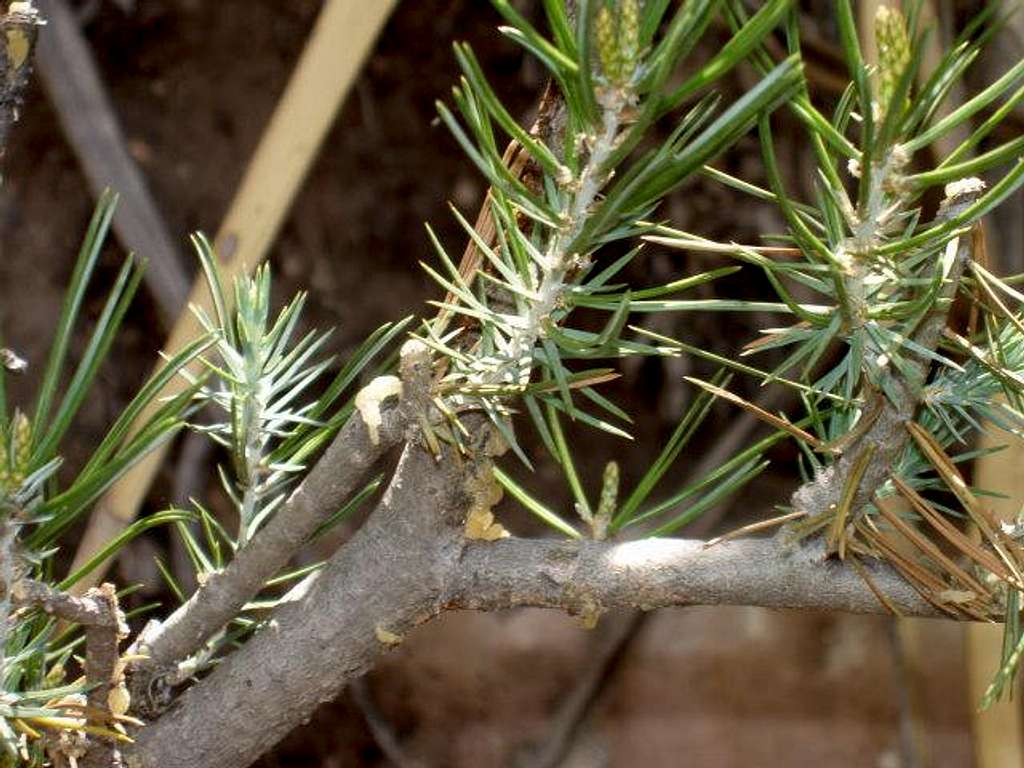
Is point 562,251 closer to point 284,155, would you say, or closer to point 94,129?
point 284,155

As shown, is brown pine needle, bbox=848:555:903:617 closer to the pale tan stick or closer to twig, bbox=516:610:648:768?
the pale tan stick

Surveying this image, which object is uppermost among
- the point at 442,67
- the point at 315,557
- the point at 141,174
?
the point at 442,67

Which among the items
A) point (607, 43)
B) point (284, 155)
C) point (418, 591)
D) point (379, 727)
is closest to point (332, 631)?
point (418, 591)

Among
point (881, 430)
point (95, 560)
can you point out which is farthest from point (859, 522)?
point (95, 560)

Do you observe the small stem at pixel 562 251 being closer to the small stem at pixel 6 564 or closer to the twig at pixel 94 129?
the small stem at pixel 6 564

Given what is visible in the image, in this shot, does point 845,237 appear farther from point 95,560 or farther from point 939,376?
point 95,560

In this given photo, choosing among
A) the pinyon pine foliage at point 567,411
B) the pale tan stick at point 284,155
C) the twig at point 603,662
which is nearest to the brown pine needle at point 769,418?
the pinyon pine foliage at point 567,411

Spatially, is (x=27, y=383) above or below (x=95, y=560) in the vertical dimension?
below

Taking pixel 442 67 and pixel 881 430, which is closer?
pixel 881 430
